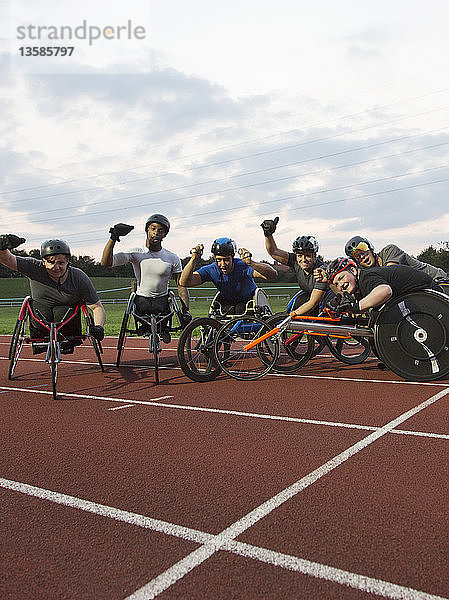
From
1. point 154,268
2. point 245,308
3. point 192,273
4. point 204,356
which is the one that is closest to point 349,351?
point 245,308

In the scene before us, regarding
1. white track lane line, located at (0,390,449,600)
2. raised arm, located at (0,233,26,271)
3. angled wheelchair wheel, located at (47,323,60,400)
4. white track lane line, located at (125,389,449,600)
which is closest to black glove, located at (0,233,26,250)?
raised arm, located at (0,233,26,271)

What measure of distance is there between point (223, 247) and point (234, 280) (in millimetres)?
549

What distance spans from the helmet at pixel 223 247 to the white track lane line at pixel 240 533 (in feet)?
12.5

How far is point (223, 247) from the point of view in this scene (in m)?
7.50

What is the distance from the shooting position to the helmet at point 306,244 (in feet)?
26.0

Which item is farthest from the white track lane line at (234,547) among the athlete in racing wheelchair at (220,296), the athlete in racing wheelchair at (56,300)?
the athlete in racing wheelchair at (56,300)

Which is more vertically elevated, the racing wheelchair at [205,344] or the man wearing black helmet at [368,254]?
the man wearing black helmet at [368,254]

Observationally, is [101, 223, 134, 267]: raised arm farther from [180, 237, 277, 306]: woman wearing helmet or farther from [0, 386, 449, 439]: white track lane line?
[0, 386, 449, 439]: white track lane line

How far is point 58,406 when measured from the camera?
5.93m

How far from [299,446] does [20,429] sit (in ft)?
8.32

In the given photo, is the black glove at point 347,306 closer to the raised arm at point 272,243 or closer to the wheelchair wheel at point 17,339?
the raised arm at point 272,243

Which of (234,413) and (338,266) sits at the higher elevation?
(338,266)

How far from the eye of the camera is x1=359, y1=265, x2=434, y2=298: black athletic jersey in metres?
6.69

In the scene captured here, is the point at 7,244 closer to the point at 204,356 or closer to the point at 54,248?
the point at 54,248
